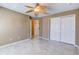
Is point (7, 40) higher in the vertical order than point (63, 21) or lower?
lower

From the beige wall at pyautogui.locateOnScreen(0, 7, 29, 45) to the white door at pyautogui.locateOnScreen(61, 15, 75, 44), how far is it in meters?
2.80

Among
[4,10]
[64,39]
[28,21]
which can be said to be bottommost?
[64,39]

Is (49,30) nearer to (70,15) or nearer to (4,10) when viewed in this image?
(70,15)

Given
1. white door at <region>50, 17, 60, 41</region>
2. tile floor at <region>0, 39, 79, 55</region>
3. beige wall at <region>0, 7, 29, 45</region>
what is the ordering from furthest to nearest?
white door at <region>50, 17, 60, 41</region> < beige wall at <region>0, 7, 29, 45</region> < tile floor at <region>0, 39, 79, 55</region>

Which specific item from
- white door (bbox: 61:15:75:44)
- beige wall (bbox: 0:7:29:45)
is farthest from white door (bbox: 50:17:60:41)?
beige wall (bbox: 0:7:29:45)

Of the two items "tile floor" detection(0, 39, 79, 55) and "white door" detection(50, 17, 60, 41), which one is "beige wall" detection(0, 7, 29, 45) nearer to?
"tile floor" detection(0, 39, 79, 55)

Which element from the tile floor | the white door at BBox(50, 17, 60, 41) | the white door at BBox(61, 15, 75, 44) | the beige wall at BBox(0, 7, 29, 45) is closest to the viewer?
the tile floor

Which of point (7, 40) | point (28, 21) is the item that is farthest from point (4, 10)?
point (28, 21)

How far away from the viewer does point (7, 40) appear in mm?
6020

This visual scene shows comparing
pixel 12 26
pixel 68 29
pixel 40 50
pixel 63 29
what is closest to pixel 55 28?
pixel 63 29

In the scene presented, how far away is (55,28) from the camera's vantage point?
765 cm

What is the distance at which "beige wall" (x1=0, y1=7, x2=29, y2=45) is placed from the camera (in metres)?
5.66

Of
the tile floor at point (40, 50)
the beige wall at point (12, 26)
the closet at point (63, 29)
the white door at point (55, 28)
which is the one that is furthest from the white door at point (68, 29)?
the beige wall at point (12, 26)
